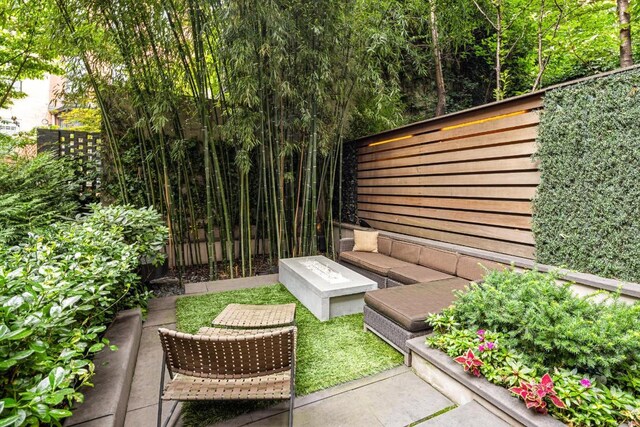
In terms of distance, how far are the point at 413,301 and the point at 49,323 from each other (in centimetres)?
216

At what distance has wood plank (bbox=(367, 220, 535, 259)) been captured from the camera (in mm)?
3012

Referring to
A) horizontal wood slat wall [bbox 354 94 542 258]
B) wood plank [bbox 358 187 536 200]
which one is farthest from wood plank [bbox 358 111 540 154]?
wood plank [bbox 358 187 536 200]

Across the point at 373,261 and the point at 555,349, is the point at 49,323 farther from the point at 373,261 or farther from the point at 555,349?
the point at 373,261

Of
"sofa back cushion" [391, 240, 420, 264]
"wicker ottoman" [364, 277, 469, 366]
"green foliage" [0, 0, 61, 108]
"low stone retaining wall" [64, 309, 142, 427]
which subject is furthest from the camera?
"green foliage" [0, 0, 61, 108]

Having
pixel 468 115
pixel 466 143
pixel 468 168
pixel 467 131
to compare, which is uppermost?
pixel 468 115

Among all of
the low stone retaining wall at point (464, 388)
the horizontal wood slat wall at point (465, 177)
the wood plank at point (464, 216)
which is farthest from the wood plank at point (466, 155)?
the low stone retaining wall at point (464, 388)

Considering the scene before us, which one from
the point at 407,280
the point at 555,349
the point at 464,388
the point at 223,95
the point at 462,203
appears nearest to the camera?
the point at 555,349

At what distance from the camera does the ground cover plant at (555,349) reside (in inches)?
54.9

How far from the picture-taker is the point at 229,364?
150cm

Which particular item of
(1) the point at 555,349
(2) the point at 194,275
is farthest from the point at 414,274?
(2) the point at 194,275

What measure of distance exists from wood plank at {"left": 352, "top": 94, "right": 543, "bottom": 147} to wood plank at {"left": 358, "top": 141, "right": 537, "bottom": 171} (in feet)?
1.10

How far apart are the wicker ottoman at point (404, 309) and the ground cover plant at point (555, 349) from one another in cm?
21

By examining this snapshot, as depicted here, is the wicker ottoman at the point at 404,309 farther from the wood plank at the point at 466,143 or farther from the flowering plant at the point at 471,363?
the wood plank at the point at 466,143

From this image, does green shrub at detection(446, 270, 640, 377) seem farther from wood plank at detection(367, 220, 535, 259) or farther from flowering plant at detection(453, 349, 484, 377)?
wood plank at detection(367, 220, 535, 259)
